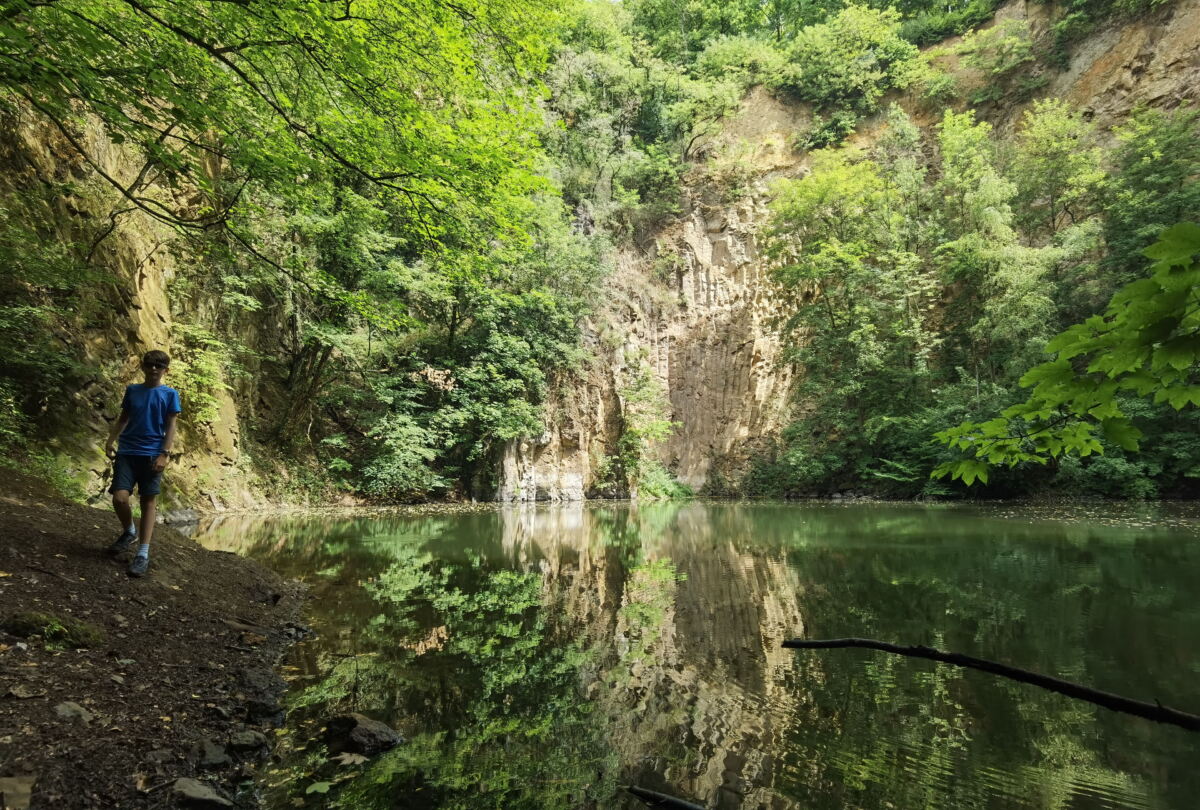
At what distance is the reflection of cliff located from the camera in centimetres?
262

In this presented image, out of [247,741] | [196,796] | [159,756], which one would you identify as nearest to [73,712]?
[159,756]

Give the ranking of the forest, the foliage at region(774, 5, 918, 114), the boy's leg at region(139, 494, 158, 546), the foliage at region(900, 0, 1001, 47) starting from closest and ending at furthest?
the forest < the boy's leg at region(139, 494, 158, 546) < the foliage at region(900, 0, 1001, 47) < the foliage at region(774, 5, 918, 114)

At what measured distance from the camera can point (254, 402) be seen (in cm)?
1568

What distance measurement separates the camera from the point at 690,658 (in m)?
4.04

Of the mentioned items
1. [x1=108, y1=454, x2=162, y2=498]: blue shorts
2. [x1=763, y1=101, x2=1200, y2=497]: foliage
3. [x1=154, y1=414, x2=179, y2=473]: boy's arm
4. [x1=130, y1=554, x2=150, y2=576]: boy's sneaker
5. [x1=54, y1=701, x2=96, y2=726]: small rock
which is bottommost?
[x1=54, y1=701, x2=96, y2=726]: small rock

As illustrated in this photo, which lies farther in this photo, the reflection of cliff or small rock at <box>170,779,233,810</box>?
the reflection of cliff

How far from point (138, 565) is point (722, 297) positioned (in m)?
28.3

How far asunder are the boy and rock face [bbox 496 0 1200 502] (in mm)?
17377

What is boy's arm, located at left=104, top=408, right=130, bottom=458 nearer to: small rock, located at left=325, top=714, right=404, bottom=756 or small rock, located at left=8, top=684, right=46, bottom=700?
small rock, located at left=8, top=684, right=46, bottom=700

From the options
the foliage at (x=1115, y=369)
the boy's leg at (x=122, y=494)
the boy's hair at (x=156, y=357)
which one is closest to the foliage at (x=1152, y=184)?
the foliage at (x=1115, y=369)

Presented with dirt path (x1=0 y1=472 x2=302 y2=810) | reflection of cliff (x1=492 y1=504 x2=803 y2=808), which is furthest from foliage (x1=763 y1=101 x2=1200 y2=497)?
dirt path (x1=0 y1=472 x2=302 y2=810)

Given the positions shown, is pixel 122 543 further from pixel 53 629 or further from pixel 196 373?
pixel 196 373

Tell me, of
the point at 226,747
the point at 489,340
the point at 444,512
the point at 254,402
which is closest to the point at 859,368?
the point at 489,340

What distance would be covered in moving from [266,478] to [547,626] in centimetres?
1284
